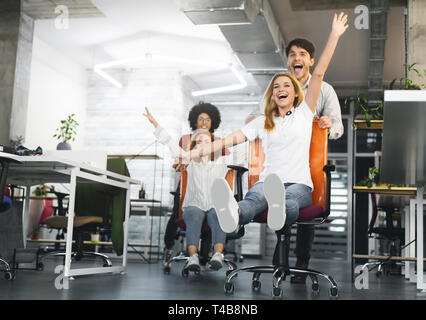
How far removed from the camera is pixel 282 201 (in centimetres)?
212

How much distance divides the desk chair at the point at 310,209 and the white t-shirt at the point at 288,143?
66 millimetres

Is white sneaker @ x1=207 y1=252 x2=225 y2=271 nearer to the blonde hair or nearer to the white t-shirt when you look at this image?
the white t-shirt

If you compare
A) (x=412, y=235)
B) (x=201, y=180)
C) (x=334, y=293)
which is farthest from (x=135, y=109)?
(x=334, y=293)

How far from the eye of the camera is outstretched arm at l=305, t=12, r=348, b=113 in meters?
2.39

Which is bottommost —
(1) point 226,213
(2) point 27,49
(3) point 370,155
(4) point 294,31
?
(1) point 226,213

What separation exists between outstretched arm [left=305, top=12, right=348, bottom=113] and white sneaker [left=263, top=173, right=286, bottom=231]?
23.4 inches

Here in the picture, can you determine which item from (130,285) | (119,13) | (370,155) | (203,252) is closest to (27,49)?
(119,13)

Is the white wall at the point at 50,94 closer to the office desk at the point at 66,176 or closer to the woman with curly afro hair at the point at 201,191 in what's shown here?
the office desk at the point at 66,176

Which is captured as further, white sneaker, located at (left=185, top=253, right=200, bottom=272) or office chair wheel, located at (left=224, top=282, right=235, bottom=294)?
white sneaker, located at (left=185, top=253, right=200, bottom=272)

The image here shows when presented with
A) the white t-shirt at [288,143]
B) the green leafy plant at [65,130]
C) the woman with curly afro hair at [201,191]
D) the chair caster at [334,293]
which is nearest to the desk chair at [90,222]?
the woman with curly afro hair at [201,191]

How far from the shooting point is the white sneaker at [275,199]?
2.09 m

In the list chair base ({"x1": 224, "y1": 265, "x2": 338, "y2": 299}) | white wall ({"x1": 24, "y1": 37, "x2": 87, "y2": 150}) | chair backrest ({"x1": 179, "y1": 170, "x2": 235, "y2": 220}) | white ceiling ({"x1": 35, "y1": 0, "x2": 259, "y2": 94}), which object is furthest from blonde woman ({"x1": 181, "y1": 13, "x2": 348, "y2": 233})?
white wall ({"x1": 24, "y1": 37, "x2": 87, "y2": 150})

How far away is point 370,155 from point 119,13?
452cm
